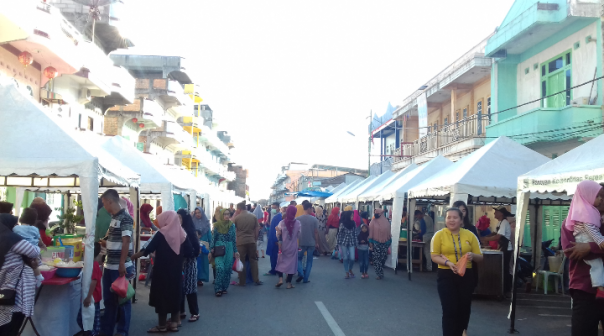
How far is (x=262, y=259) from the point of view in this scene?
786 inches

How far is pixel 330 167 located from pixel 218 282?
52.9m

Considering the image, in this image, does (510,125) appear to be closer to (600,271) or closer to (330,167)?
(600,271)

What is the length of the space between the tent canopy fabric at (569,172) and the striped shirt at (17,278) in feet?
22.5

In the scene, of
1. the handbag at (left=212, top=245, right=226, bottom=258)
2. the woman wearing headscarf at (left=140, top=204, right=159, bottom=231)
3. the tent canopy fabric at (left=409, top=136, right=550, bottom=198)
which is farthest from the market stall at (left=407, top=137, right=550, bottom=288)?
the woman wearing headscarf at (left=140, top=204, right=159, bottom=231)

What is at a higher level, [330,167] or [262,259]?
[330,167]


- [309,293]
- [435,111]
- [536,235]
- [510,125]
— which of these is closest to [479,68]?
[510,125]

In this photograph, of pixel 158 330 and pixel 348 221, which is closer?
pixel 158 330

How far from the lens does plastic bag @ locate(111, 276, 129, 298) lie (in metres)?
6.79

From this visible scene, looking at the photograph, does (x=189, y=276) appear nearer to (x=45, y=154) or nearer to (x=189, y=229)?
(x=189, y=229)

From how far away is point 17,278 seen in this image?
5.68m

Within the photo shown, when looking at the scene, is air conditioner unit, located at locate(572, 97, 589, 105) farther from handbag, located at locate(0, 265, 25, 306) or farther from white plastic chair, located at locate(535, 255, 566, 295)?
handbag, located at locate(0, 265, 25, 306)

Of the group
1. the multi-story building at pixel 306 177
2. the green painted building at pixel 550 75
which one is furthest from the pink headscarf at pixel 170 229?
the multi-story building at pixel 306 177

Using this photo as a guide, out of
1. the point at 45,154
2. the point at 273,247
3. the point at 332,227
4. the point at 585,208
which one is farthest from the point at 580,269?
the point at 332,227

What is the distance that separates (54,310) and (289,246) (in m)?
6.42
